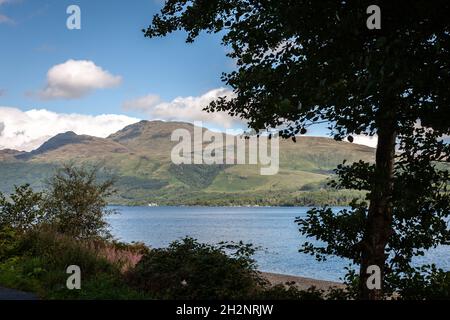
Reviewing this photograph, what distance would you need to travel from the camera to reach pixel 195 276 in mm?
13227

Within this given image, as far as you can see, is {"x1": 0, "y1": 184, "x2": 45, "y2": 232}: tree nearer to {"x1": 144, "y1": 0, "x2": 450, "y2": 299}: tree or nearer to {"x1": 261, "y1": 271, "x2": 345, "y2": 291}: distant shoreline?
{"x1": 261, "y1": 271, "x2": 345, "y2": 291}: distant shoreline

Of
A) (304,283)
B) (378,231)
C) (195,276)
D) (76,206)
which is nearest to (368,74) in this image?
(378,231)

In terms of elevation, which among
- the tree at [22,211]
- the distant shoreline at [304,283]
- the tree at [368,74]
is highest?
the tree at [368,74]

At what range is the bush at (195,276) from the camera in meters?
12.7

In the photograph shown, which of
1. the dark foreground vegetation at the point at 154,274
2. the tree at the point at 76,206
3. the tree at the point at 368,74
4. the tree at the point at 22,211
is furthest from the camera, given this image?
the tree at the point at 76,206

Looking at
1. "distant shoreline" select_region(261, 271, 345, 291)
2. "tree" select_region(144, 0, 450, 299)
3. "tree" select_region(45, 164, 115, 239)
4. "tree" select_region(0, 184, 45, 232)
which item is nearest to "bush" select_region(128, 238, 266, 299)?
"tree" select_region(144, 0, 450, 299)

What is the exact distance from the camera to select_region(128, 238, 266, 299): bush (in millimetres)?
12742

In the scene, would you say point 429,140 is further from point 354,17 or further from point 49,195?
point 49,195

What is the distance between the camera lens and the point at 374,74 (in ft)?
17.6

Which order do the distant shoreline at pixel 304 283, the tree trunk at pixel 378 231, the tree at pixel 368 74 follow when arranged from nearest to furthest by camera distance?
1. the tree at pixel 368 74
2. the tree trunk at pixel 378 231
3. the distant shoreline at pixel 304 283

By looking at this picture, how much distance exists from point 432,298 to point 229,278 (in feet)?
18.3

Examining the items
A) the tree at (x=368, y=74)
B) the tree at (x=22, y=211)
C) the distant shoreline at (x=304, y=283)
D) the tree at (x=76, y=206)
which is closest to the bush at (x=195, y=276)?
the tree at (x=368, y=74)

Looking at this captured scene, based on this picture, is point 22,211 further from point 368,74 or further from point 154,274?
point 368,74

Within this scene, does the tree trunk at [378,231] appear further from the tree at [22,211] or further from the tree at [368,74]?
the tree at [22,211]
